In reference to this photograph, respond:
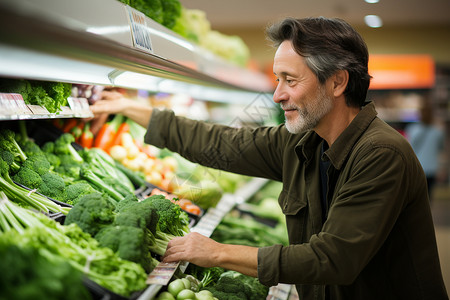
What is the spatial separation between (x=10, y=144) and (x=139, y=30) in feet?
2.50

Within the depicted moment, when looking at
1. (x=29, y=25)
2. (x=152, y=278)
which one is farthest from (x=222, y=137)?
(x=29, y=25)

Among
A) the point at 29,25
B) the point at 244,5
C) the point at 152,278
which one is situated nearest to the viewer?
the point at 29,25

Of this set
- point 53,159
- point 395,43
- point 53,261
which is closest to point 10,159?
point 53,159

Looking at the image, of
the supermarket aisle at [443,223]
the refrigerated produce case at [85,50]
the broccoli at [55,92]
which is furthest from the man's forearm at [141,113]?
the supermarket aisle at [443,223]

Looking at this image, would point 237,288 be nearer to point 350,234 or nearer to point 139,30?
point 350,234

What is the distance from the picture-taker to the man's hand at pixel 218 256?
5.10 ft

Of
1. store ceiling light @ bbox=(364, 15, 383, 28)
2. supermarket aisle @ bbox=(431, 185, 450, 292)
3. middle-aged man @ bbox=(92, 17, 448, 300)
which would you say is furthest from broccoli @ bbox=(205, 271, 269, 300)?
store ceiling light @ bbox=(364, 15, 383, 28)

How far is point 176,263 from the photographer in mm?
1601

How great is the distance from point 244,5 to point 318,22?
6.06 meters

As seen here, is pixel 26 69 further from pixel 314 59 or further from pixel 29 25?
pixel 314 59

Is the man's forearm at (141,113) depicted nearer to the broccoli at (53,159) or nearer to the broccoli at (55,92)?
the broccoli at (53,159)

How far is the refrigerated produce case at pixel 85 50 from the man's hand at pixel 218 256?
185mm

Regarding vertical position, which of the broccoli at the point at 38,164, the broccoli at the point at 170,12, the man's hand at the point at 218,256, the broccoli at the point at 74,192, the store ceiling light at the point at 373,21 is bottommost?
the man's hand at the point at 218,256

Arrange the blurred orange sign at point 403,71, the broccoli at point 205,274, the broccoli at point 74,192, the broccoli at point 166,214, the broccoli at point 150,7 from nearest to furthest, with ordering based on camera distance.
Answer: the broccoli at point 166,214 < the broccoli at point 74,192 < the broccoli at point 205,274 < the broccoli at point 150,7 < the blurred orange sign at point 403,71
